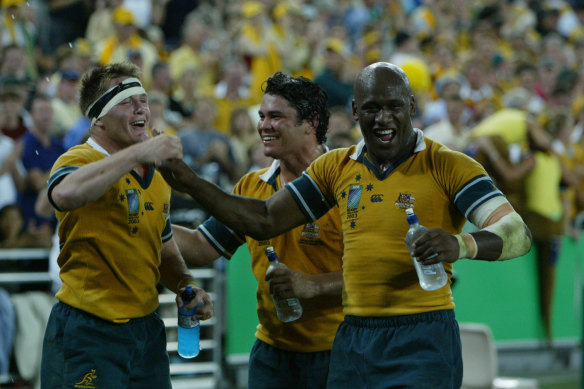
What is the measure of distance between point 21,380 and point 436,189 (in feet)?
18.6

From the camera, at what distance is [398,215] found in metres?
4.24

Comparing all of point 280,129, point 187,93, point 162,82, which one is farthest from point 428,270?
point 187,93

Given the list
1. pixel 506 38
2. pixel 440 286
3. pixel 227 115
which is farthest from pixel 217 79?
pixel 440 286

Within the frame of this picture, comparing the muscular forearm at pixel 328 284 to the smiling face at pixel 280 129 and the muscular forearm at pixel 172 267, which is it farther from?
the smiling face at pixel 280 129

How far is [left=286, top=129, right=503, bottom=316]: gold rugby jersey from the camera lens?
4.21m

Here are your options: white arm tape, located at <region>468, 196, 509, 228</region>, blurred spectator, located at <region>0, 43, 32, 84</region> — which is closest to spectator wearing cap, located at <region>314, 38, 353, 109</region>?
blurred spectator, located at <region>0, 43, 32, 84</region>

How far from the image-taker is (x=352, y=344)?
4.29 meters

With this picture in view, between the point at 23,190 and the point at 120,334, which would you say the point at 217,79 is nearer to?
the point at 23,190

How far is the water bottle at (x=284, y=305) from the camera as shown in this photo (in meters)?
4.87

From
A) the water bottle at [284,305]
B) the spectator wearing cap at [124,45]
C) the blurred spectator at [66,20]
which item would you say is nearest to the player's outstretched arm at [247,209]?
the water bottle at [284,305]

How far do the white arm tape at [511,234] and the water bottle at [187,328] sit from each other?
1596 millimetres

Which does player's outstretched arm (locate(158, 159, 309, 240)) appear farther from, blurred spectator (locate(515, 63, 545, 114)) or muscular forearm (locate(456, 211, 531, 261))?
blurred spectator (locate(515, 63, 545, 114))

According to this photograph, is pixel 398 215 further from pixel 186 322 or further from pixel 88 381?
pixel 88 381

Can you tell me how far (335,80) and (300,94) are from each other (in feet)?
24.6
